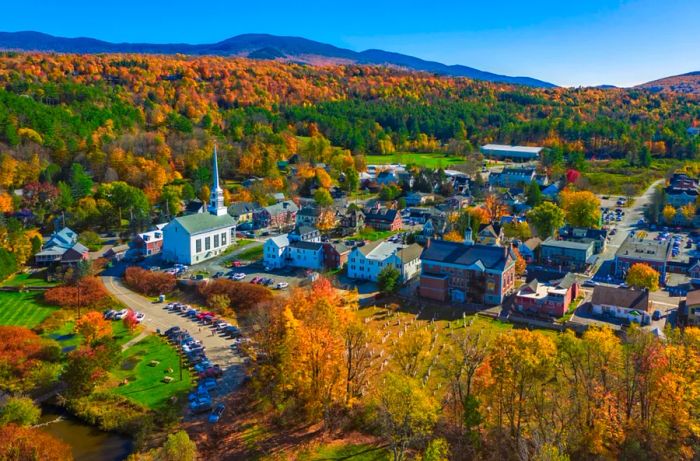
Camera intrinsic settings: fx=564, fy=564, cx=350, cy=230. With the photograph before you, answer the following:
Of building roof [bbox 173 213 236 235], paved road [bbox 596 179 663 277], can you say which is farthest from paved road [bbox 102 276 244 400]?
paved road [bbox 596 179 663 277]

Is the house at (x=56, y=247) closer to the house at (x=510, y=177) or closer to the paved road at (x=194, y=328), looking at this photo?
the paved road at (x=194, y=328)

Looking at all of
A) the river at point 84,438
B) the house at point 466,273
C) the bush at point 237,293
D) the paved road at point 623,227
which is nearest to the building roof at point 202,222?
the bush at point 237,293

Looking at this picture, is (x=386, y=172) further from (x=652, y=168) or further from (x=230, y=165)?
(x=652, y=168)

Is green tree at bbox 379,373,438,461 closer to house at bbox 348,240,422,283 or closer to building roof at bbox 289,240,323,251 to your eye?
house at bbox 348,240,422,283

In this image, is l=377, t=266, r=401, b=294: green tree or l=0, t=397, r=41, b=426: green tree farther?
l=377, t=266, r=401, b=294: green tree

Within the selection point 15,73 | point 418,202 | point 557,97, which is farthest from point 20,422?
point 557,97

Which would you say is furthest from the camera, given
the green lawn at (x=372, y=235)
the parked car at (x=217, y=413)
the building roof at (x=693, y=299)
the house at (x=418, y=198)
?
the house at (x=418, y=198)
